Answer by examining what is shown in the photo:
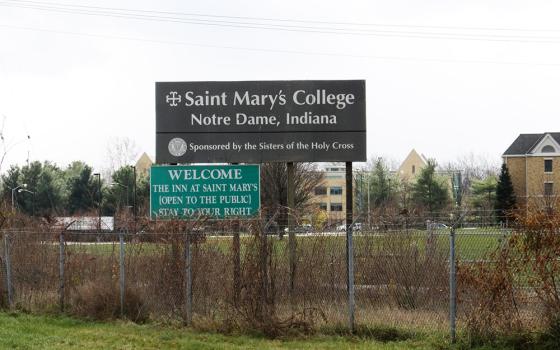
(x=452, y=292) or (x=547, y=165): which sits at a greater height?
(x=547, y=165)

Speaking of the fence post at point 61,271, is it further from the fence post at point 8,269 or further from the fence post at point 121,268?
the fence post at point 121,268

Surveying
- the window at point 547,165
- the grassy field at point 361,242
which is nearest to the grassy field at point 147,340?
the grassy field at point 361,242

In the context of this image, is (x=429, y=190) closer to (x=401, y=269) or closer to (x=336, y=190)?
(x=336, y=190)

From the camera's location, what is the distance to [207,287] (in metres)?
11.3

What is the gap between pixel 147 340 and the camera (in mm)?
10258

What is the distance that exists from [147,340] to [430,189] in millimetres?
58614

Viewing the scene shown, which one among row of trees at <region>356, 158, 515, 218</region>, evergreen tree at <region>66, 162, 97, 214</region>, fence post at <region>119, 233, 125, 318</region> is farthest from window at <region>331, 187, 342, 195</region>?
fence post at <region>119, 233, 125, 318</region>

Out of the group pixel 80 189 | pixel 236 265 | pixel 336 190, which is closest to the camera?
pixel 236 265

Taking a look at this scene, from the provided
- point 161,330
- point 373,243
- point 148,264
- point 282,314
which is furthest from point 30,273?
point 373,243

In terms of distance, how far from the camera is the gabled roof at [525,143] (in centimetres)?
6812

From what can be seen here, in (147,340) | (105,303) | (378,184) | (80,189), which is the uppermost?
(378,184)

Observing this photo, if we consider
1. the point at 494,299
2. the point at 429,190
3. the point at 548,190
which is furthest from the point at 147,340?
the point at 429,190

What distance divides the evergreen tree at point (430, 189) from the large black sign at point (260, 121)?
53.0m

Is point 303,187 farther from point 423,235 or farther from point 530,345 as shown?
point 530,345
